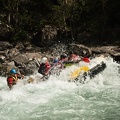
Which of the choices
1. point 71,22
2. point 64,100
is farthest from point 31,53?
point 64,100

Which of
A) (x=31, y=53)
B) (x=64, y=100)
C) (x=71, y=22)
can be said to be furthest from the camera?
(x=71, y=22)

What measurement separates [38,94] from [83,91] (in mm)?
1839

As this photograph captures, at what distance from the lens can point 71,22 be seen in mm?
24562

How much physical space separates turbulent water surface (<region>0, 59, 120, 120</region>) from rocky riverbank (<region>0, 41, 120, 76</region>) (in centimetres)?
326

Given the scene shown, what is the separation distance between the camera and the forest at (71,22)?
22992mm

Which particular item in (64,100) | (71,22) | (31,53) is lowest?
(64,100)

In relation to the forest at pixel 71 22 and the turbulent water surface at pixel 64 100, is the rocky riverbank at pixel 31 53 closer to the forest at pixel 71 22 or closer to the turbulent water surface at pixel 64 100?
the forest at pixel 71 22

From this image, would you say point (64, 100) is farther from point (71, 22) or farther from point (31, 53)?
point (71, 22)

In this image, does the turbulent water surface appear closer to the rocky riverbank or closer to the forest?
the rocky riverbank

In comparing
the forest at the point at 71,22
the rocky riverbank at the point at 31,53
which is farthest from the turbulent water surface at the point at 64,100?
the forest at the point at 71,22

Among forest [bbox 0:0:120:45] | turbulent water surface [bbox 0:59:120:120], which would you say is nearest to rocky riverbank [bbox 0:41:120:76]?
forest [bbox 0:0:120:45]

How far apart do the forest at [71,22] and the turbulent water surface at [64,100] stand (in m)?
9.57

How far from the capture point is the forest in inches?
905

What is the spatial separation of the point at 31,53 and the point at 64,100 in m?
9.44
